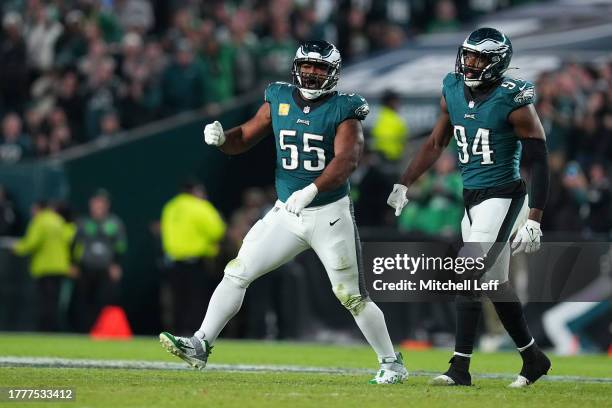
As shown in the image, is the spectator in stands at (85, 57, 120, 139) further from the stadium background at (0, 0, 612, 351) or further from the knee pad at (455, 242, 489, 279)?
the knee pad at (455, 242, 489, 279)

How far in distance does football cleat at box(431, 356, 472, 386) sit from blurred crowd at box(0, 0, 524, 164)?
890 cm

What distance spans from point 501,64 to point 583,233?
6.11 meters

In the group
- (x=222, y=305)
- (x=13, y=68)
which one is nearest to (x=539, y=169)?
→ (x=222, y=305)

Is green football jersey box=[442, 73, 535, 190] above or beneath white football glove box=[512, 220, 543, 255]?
above

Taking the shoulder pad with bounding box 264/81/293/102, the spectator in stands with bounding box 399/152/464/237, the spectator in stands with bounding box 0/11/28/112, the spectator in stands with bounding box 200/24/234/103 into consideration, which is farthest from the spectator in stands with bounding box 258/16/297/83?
the shoulder pad with bounding box 264/81/293/102

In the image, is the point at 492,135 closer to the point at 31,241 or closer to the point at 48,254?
the point at 31,241

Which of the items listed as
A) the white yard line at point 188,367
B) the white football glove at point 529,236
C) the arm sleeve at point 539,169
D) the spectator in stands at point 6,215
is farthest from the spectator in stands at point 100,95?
the white football glove at point 529,236

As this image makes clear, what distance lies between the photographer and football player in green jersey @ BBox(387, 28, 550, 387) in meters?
7.95

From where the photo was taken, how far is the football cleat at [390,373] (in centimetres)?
812

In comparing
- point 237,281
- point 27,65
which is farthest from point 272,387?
point 27,65

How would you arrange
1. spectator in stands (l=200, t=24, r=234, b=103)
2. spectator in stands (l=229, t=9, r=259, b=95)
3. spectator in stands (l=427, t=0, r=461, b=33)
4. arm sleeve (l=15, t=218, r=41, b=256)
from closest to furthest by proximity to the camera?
arm sleeve (l=15, t=218, r=41, b=256) → spectator in stands (l=200, t=24, r=234, b=103) → spectator in stands (l=229, t=9, r=259, b=95) → spectator in stands (l=427, t=0, r=461, b=33)

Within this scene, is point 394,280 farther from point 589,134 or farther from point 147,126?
point 147,126

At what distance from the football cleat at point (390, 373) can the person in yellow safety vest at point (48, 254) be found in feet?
24.7

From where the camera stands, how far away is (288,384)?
26.3 ft
